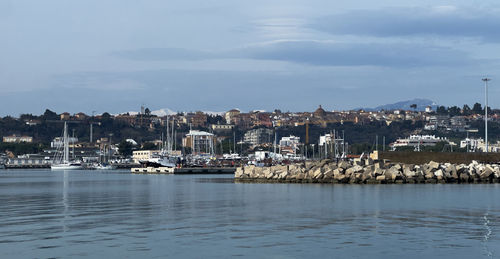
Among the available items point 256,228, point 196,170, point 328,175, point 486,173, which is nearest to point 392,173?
point 328,175

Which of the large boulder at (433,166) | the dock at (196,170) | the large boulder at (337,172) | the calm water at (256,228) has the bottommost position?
the calm water at (256,228)

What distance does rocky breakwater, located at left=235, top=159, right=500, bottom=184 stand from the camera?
5378 cm

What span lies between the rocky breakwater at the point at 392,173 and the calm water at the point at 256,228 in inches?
691

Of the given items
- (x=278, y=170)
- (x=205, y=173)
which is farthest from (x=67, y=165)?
(x=278, y=170)

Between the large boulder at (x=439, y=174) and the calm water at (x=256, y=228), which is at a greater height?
the large boulder at (x=439, y=174)

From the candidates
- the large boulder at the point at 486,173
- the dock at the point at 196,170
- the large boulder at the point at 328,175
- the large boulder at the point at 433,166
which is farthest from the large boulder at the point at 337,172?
the dock at the point at 196,170

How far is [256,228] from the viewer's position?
23.6 meters

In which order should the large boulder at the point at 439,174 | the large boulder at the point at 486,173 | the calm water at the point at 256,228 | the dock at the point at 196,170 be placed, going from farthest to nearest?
the dock at the point at 196,170
the large boulder at the point at 486,173
the large boulder at the point at 439,174
the calm water at the point at 256,228

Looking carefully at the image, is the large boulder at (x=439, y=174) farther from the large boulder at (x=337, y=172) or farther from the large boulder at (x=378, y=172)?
the large boulder at (x=337, y=172)

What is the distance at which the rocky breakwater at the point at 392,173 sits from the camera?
5378 cm

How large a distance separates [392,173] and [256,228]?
3151 centimetres

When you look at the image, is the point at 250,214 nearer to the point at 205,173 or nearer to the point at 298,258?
the point at 298,258

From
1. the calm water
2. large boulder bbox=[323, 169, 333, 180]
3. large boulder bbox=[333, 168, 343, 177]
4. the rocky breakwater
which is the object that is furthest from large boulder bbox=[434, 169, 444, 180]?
the calm water

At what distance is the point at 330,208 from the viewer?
30953mm
